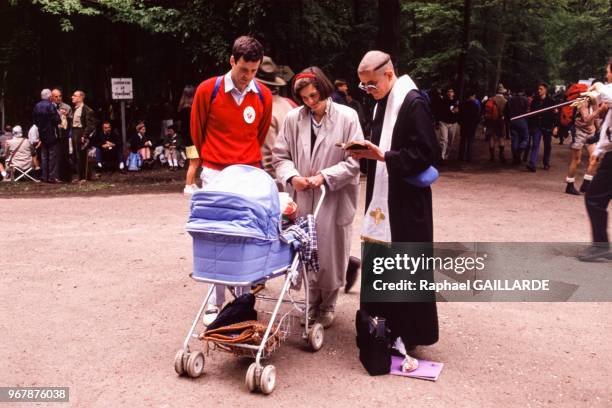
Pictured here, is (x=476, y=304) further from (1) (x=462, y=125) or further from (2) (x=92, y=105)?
(2) (x=92, y=105)

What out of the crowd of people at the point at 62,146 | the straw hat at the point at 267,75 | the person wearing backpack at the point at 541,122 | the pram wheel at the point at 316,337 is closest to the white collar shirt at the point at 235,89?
the straw hat at the point at 267,75

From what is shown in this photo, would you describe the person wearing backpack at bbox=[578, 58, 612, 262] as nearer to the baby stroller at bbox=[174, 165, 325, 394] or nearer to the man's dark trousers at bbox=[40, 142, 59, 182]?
the baby stroller at bbox=[174, 165, 325, 394]

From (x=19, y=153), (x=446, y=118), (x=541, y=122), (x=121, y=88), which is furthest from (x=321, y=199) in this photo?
(x=446, y=118)

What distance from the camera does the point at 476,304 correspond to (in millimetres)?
6109

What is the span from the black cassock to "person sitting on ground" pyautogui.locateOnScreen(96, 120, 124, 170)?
13.4 metres

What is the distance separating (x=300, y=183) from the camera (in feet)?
16.3

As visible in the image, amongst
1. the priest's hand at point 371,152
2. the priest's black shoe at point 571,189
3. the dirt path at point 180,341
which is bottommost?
the dirt path at point 180,341

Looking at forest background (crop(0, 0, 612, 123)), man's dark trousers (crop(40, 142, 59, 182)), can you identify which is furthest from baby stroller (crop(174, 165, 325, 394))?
man's dark trousers (crop(40, 142, 59, 182))

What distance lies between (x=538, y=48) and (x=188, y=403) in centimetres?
3235

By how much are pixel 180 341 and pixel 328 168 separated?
178cm

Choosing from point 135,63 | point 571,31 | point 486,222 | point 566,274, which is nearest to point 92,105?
point 135,63

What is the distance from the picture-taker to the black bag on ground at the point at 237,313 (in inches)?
178

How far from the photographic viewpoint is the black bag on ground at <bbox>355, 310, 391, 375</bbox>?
452 cm

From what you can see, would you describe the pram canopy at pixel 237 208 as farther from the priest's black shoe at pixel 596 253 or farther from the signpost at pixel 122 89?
the signpost at pixel 122 89
